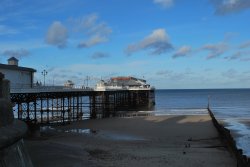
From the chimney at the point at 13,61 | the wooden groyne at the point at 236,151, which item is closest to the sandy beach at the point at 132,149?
the wooden groyne at the point at 236,151

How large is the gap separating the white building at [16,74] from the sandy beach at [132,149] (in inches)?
172

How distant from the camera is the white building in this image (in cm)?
3306

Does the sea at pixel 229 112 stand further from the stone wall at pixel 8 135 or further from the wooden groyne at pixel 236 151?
the stone wall at pixel 8 135

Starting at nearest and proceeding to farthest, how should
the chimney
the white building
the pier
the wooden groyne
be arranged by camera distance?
the wooden groyne < the white building < the chimney < the pier

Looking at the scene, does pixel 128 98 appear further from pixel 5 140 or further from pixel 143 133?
pixel 5 140

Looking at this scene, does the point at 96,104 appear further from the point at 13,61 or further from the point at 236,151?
the point at 236,151

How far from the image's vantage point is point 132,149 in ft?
86.5

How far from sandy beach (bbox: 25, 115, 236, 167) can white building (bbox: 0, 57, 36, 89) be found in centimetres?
437

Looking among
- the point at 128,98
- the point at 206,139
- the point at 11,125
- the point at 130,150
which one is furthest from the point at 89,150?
the point at 128,98

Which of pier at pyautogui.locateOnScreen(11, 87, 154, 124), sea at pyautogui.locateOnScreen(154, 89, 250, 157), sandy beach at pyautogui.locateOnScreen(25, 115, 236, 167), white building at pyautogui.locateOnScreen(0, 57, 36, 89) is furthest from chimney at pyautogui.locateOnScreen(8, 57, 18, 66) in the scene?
sea at pyautogui.locateOnScreen(154, 89, 250, 157)

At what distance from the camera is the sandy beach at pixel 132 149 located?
69.4ft

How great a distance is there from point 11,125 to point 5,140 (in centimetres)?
133

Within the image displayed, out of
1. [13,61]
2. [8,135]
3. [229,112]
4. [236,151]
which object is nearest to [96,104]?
[229,112]

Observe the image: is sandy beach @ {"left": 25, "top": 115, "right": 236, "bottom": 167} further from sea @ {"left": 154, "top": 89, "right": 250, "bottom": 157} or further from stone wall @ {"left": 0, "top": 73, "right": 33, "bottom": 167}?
stone wall @ {"left": 0, "top": 73, "right": 33, "bottom": 167}
